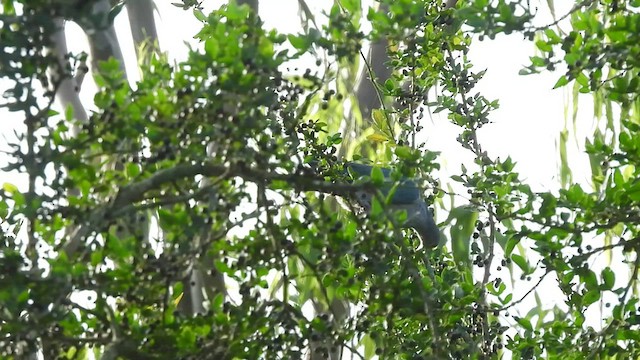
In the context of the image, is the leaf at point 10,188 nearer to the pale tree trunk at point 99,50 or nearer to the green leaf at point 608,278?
the pale tree trunk at point 99,50

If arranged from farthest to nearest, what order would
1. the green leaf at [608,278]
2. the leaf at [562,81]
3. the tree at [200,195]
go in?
the green leaf at [608,278]
the leaf at [562,81]
the tree at [200,195]

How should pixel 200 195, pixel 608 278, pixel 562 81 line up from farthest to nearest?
pixel 608 278, pixel 562 81, pixel 200 195

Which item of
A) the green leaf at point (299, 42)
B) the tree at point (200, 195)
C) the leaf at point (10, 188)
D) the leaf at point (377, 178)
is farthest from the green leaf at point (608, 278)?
the leaf at point (10, 188)

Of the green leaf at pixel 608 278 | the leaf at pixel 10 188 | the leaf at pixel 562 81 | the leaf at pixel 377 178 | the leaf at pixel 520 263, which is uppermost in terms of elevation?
the leaf at pixel 562 81

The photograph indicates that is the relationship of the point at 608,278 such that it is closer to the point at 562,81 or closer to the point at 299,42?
the point at 562,81

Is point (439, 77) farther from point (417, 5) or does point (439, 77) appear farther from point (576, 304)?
point (417, 5)

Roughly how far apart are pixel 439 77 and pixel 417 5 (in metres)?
1.01

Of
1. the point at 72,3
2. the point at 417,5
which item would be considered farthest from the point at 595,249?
the point at 72,3

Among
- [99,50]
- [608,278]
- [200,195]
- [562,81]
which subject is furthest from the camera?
[99,50]

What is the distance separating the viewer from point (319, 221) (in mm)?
1612

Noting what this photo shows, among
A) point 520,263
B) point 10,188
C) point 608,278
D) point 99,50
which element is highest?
point 99,50

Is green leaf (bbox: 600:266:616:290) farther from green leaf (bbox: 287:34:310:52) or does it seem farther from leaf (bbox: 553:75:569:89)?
green leaf (bbox: 287:34:310:52)

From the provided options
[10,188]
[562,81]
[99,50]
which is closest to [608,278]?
[562,81]

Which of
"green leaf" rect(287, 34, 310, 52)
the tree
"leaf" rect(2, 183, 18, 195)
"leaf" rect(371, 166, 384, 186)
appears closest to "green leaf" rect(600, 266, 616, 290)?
the tree
